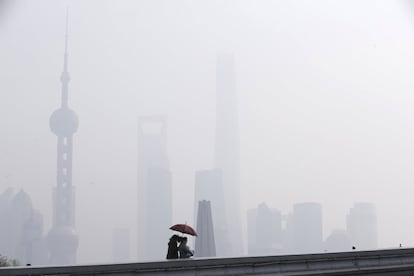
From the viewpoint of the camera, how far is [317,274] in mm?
21578

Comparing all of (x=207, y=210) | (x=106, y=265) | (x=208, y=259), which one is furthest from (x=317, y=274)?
(x=207, y=210)

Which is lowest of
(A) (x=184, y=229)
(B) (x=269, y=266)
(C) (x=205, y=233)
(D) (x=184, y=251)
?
(B) (x=269, y=266)

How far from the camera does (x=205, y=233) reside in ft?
286

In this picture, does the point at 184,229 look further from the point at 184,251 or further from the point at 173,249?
the point at 184,251

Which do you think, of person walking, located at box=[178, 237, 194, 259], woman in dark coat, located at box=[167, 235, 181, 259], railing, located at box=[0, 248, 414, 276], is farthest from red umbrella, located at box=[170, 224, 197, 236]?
railing, located at box=[0, 248, 414, 276]

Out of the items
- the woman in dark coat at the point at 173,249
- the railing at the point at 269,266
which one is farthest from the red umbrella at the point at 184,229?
the railing at the point at 269,266

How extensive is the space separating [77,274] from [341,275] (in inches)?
348

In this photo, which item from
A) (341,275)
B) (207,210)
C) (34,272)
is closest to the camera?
(34,272)

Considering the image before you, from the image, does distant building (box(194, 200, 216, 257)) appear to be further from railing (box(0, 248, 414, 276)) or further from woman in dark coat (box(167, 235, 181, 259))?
woman in dark coat (box(167, 235, 181, 259))

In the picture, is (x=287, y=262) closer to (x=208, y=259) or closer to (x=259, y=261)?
(x=259, y=261)

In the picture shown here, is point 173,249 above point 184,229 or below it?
below

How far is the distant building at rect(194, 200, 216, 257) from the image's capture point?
269 feet

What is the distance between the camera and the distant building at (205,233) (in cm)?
8200

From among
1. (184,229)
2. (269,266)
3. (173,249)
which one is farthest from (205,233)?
(269,266)
